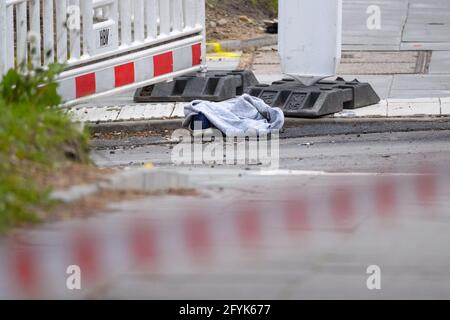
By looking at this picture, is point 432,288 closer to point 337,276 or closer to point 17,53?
point 337,276

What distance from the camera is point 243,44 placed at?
19578 mm

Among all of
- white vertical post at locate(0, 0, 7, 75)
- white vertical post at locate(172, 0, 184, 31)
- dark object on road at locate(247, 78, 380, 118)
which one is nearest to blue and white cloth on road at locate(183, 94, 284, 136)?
dark object on road at locate(247, 78, 380, 118)

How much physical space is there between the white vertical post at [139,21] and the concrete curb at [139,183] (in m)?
5.77

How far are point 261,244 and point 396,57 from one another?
11.7 metres

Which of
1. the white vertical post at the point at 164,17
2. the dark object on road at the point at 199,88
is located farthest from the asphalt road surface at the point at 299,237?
the white vertical post at the point at 164,17

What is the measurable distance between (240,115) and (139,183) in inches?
198

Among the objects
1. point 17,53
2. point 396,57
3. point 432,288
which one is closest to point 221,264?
point 432,288

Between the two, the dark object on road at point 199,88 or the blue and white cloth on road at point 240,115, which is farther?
the dark object on road at point 199,88

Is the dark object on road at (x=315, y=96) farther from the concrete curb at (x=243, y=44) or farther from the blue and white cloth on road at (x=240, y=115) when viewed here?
the concrete curb at (x=243, y=44)

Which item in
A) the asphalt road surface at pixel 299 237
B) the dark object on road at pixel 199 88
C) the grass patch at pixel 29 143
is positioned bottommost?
the asphalt road surface at pixel 299 237

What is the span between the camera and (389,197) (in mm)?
8016

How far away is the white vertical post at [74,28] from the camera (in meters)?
12.3

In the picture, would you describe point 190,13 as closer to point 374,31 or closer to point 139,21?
point 139,21

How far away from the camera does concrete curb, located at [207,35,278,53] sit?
752 inches
